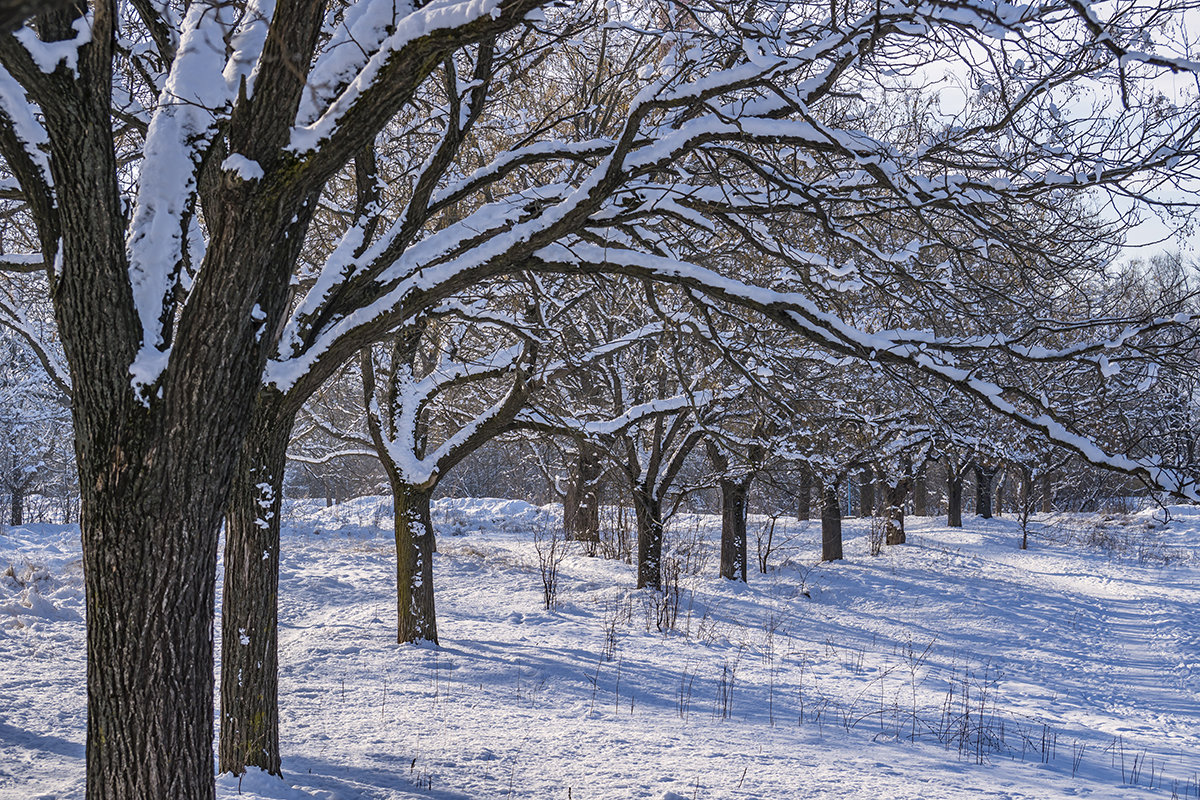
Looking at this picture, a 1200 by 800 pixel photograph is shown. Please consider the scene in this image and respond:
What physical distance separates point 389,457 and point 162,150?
5397 mm

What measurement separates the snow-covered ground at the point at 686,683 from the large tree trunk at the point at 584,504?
1.16 meters

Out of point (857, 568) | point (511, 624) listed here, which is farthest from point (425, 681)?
point (857, 568)

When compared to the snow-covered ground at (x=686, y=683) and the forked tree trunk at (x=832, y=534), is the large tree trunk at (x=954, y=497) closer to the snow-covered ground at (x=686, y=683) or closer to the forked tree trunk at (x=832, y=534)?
the snow-covered ground at (x=686, y=683)

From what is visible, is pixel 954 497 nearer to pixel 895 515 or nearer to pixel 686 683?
pixel 895 515

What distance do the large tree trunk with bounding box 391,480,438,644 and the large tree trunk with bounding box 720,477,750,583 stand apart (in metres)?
6.06

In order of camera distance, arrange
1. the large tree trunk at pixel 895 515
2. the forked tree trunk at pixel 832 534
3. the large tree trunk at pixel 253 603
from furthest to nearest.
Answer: the large tree trunk at pixel 895 515, the forked tree trunk at pixel 832 534, the large tree trunk at pixel 253 603

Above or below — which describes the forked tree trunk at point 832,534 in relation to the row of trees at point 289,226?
below

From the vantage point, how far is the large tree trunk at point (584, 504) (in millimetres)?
15961

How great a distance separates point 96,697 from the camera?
9.69 feet

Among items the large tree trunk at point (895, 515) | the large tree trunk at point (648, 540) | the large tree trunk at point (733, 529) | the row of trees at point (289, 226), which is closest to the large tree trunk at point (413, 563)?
the row of trees at point (289, 226)

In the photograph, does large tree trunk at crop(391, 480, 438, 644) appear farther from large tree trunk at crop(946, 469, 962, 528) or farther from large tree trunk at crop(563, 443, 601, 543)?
large tree trunk at crop(946, 469, 962, 528)

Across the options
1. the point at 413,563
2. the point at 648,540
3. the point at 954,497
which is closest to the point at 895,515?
the point at 954,497

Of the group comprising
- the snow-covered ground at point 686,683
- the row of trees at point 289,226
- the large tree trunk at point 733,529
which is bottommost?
the snow-covered ground at point 686,683

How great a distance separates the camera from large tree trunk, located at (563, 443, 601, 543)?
15961 millimetres
